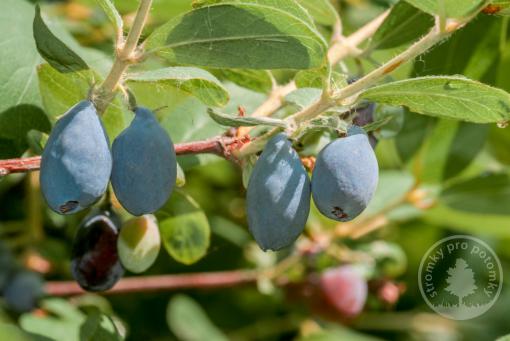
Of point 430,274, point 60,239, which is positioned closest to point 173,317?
point 60,239

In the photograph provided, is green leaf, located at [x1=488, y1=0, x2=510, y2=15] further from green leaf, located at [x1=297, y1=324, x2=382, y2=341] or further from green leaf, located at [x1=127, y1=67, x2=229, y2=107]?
green leaf, located at [x1=297, y1=324, x2=382, y2=341]

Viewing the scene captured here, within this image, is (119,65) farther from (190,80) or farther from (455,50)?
(455,50)

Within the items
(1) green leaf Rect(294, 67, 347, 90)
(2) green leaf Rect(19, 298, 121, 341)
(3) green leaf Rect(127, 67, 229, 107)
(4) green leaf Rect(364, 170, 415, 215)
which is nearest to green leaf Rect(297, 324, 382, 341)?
(4) green leaf Rect(364, 170, 415, 215)

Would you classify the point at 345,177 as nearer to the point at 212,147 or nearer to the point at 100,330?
the point at 212,147

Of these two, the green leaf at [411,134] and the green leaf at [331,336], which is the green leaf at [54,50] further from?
the green leaf at [331,336]

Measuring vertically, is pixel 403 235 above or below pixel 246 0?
below
